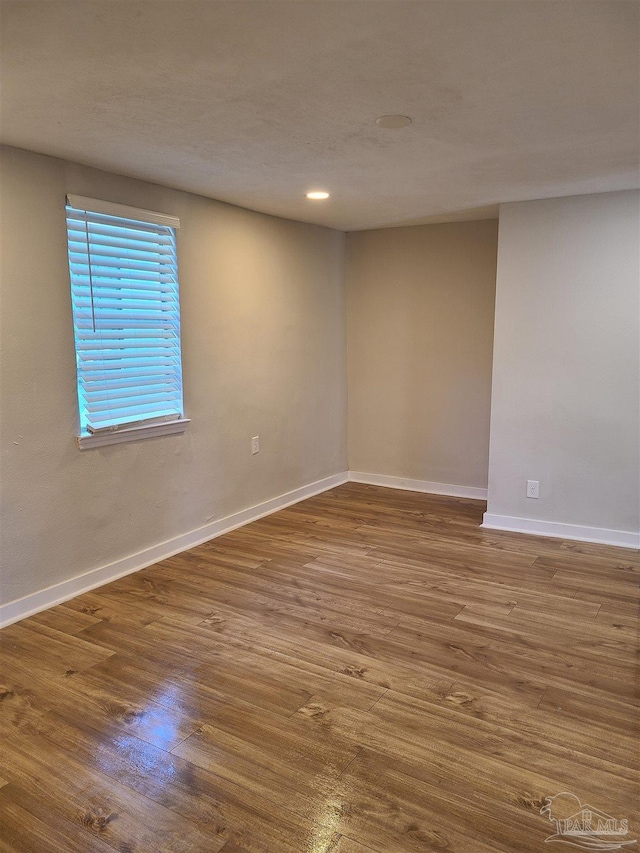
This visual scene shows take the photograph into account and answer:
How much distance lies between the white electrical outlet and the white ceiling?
6.15 ft

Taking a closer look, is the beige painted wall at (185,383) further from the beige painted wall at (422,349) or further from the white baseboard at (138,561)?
the beige painted wall at (422,349)

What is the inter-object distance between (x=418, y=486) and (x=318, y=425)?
1.03m

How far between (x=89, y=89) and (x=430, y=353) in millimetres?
3470

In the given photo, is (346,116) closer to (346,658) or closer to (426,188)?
(426,188)

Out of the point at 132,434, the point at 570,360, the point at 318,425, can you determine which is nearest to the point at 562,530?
the point at 570,360

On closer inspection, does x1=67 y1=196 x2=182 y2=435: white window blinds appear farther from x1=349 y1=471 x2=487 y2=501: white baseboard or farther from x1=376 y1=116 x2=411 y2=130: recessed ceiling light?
x1=349 y1=471 x2=487 y2=501: white baseboard

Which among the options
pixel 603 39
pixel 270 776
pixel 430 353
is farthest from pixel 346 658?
pixel 430 353

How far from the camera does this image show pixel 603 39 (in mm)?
1720

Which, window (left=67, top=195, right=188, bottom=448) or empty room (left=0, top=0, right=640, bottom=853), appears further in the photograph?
window (left=67, top=195, right=188, bottom=448)

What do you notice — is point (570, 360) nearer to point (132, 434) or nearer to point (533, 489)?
point (533, 489)

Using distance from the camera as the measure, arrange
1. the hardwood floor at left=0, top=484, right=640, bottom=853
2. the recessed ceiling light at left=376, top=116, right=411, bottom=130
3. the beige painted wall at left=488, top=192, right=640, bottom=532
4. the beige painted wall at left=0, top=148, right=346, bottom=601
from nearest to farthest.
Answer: the hardwood floor at left=0, top=484, right=640, bottom=853 → the recessed ceiling light at left=376, top=116, right=411, bottom=130 → the beige painted wall at left=0, top=148, right=346, bottom=601 → the beige painted wall at left=488, top=192, right=640, bottom=532

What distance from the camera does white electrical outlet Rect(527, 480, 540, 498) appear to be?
159 inches

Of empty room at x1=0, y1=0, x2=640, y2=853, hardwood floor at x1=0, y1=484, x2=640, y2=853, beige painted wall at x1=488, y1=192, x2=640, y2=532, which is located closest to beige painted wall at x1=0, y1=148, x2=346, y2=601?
empty room at x1=0, y1=0, x2=640, y2=853

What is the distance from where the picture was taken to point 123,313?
10.8 ft
